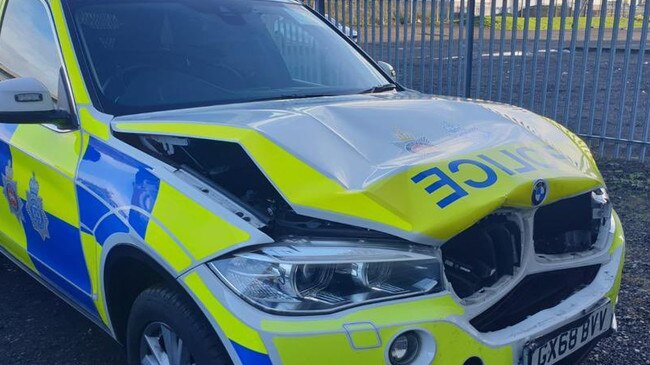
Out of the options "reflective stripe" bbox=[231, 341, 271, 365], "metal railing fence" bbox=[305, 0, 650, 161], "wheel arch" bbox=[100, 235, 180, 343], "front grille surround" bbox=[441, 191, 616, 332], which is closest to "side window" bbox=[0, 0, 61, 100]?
"wheel arch" bbox=[100, 235, 180, 343]

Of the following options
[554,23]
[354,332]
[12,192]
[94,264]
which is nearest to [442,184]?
[354,332]

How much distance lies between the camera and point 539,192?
2.02 m

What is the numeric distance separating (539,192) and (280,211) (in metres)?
0.85

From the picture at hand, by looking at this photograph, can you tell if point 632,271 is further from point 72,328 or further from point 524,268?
point 72,328

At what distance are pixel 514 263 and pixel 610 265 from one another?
590 millimetres

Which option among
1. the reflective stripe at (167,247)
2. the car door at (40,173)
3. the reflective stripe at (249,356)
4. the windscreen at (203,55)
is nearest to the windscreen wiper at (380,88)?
the windscreen at (203,55)

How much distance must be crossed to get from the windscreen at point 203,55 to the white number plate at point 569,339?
1581mm

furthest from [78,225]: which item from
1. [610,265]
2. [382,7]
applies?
[382,7]

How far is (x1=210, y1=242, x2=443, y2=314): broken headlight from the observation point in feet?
5.70

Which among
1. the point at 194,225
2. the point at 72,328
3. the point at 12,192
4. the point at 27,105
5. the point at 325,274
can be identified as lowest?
the point at 72,328

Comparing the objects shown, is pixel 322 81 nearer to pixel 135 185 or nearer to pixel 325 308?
pixel 135 185

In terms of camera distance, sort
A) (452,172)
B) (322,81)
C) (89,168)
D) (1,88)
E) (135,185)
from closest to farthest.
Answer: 1. (452,172)
2. (135,185)
3. (89,168)
4. (1,88)
5. (322,81)

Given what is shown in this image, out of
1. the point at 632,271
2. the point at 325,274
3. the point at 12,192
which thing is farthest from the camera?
the point at 632,271

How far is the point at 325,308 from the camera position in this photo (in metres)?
1.71
